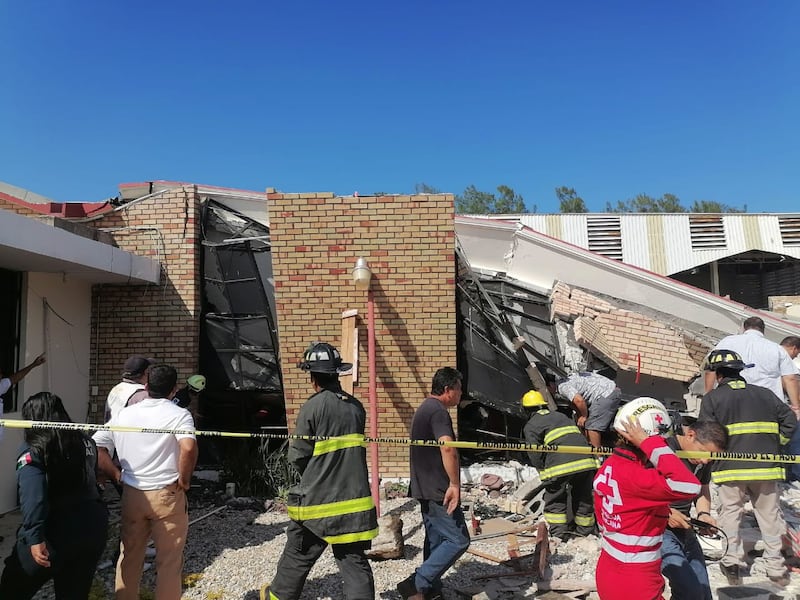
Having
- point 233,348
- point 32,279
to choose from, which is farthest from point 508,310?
point 32,279

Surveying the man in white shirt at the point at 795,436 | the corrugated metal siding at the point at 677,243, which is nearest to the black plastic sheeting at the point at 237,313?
the man in white shirt at the point at 795,436

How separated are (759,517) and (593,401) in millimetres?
2014

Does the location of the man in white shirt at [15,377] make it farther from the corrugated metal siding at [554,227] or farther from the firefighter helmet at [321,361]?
the corrugated metal siding at [554,227]

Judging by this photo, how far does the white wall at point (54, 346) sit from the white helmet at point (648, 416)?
20.5ft

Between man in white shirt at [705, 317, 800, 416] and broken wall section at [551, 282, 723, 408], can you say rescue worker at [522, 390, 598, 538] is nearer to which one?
man in white shirt at [705, 317, 800, 416]

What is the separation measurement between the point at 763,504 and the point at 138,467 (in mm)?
4681

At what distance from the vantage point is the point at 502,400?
7.40 m

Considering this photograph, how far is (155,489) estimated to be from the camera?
351 centimetres

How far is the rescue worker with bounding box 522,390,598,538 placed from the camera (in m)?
5.43

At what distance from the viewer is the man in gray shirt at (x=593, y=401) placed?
20.2 ft

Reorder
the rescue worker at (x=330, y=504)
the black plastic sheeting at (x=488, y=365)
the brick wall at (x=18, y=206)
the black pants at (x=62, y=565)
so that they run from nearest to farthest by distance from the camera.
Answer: the black pants at (x=62, y=565) → the rescue worker at (x=330, y=504) → the black plastic sheeting at (x=488, y=365) → the brick wall at (x=18, y=206)

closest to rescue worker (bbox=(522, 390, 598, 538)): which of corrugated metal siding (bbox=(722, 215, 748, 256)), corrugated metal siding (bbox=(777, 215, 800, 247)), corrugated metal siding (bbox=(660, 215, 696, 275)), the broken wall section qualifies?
the broken wall section

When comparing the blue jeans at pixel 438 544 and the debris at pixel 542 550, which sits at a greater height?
the blue jeans at pixel 438 544

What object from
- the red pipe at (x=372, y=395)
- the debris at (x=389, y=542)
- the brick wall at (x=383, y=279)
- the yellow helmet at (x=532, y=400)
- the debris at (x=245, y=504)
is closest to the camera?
the debris at (x=389, y=542)
